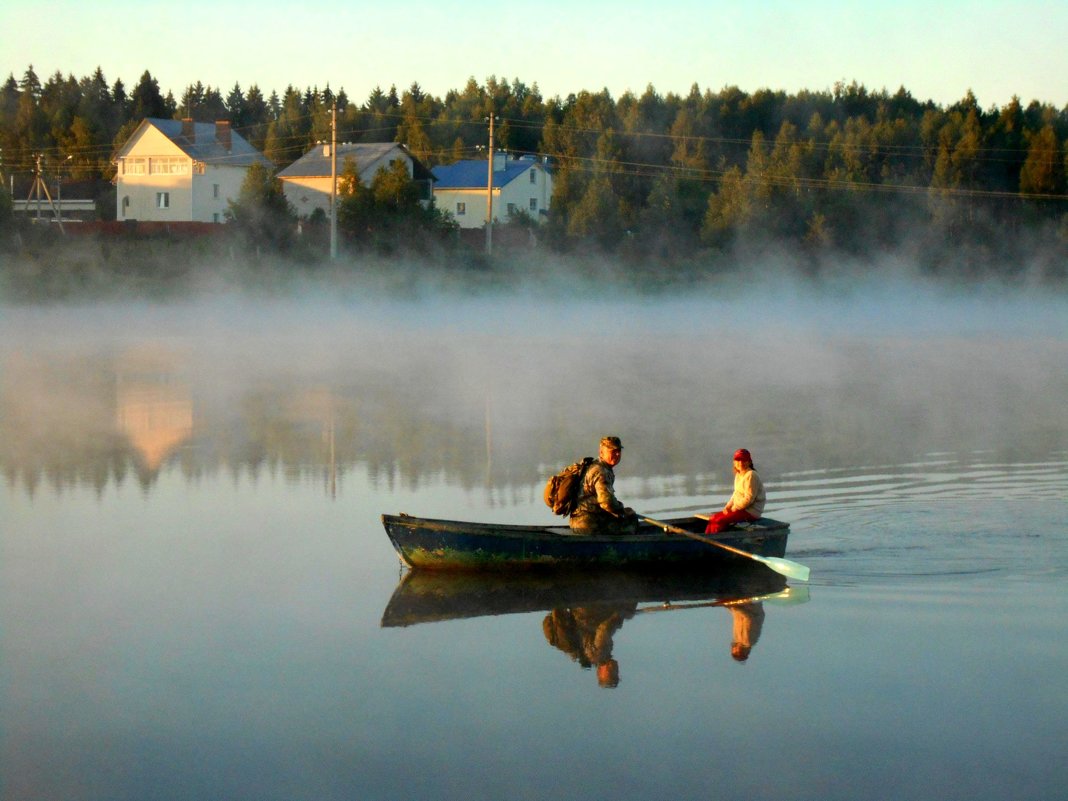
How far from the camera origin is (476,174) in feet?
253

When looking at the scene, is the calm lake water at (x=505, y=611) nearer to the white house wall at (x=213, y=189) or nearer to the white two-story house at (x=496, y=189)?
the white house wall at (x=213, y=189)

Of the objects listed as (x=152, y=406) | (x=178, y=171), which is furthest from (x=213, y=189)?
(x=152, y=406)

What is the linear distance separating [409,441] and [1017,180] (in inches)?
2791

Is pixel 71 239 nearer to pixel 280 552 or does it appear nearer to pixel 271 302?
pixel 271 302

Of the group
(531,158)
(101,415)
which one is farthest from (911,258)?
(101,415)

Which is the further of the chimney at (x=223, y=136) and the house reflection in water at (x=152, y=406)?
the chimney at (x=223, y=136)

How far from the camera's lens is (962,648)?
1022cm

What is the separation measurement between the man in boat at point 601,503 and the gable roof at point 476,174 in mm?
62762

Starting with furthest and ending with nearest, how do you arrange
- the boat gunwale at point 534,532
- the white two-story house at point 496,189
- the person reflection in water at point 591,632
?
the white two-story house at point 496,189 < the boat gunwale at point 534,532 < the person reflection in water at point 591,632

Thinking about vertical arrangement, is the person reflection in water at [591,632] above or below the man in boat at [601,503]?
below

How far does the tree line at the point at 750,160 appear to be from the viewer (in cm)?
6994

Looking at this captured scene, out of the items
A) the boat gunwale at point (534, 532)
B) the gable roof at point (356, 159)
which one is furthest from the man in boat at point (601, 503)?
the gable roof at point (356, 159)

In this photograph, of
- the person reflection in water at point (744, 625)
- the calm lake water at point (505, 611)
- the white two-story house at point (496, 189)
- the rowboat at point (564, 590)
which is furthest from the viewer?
the white two-story house at point (496, 189)

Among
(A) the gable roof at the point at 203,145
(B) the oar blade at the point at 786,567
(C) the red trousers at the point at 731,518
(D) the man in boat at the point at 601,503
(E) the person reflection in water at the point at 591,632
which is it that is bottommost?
(E) the person reflection in water at the point at 591,632
